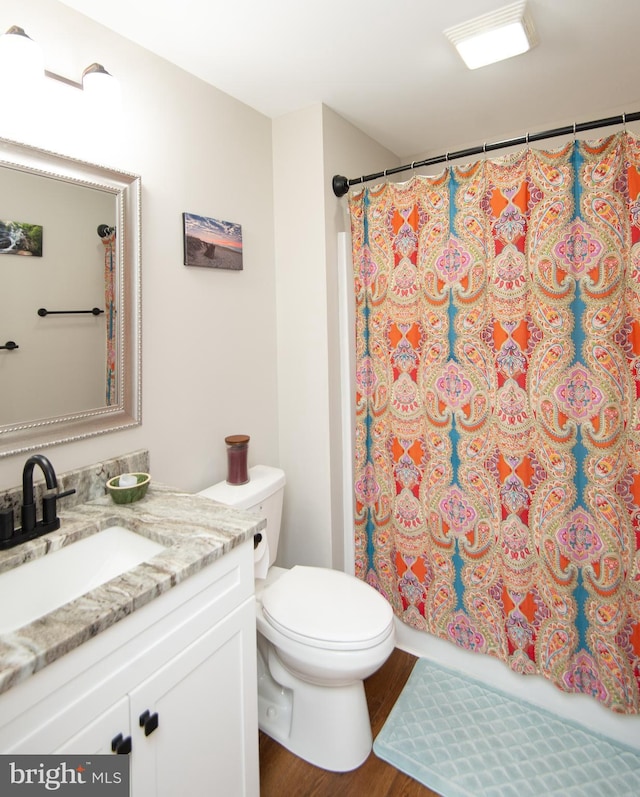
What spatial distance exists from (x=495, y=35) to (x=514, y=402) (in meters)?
1.24

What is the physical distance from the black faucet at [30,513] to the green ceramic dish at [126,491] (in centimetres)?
19

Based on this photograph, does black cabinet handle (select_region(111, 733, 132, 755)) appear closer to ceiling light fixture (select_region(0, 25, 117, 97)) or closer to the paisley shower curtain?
the paisley shower curtain

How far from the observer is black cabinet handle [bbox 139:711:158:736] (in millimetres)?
942

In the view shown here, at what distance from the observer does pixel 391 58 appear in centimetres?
167

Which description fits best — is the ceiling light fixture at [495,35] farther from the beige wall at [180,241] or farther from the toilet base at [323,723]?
the toilet base at [323,723]

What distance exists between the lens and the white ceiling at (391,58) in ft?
4.66

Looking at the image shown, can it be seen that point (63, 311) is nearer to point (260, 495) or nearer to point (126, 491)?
point (126, 491)

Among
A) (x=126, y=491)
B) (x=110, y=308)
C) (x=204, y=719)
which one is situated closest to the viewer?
(x=204, y=719)

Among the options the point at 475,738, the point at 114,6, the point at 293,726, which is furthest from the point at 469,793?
the point at 114,6

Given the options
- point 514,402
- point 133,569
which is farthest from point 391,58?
point 133,569

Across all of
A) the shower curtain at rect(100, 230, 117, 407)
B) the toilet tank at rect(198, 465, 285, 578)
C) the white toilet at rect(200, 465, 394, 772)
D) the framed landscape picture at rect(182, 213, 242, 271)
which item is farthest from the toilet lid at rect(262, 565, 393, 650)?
the framed landscape picture at rect(182, 213, 242, 271)

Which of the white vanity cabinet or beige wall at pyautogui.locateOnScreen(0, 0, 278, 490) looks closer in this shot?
the white vanity cabinet

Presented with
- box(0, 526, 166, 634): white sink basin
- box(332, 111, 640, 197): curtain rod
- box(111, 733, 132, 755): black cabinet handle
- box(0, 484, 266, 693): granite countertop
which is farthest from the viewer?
box(332, 111, 640, 197): curtain rod

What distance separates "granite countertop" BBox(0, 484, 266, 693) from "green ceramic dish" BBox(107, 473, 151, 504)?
0.02 meters
